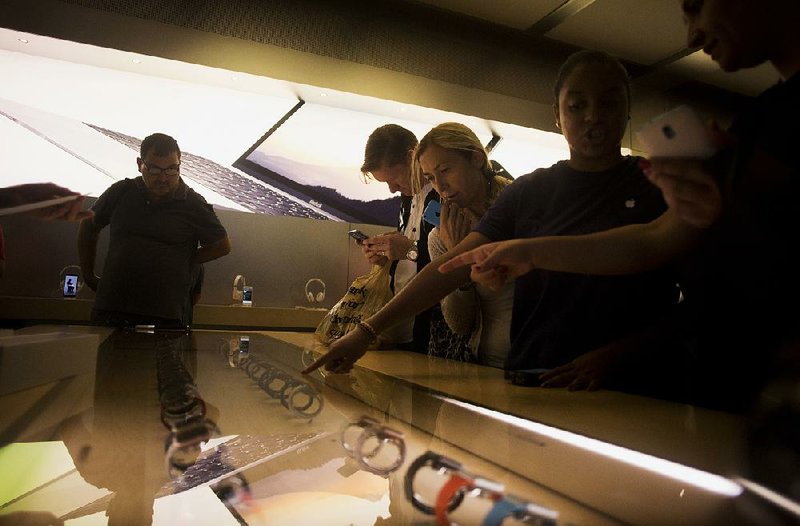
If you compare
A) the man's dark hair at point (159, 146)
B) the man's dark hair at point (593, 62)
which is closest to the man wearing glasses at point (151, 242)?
the man's dark hair at point (159, 146)

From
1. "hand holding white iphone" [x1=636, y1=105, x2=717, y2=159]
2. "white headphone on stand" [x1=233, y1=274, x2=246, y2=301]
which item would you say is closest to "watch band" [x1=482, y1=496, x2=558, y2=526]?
"hand holding white iphone" [x1=636, y1=105, x2=717, y2=159]

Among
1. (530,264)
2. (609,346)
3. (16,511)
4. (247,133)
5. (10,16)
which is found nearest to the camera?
(16,511)

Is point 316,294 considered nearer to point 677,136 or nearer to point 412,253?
point 412,253

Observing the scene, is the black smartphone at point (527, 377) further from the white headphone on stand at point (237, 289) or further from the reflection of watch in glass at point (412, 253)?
the white headphone on stand at point (237, 289)

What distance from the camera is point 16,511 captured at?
0.27m

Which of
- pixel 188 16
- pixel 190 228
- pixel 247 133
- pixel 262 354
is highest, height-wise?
pixel 188 16

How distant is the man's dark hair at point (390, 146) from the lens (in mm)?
1668

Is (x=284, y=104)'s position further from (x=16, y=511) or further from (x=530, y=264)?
(x=16, y=511)

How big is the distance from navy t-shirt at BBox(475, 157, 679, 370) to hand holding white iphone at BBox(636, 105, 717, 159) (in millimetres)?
251

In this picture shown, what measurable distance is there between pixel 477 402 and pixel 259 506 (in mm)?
263

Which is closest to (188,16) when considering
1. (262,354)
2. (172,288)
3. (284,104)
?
(284,104)

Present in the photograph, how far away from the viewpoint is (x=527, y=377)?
2.28ft

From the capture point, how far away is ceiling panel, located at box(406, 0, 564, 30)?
7.82ft

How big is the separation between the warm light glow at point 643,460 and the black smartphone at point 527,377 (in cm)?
26
